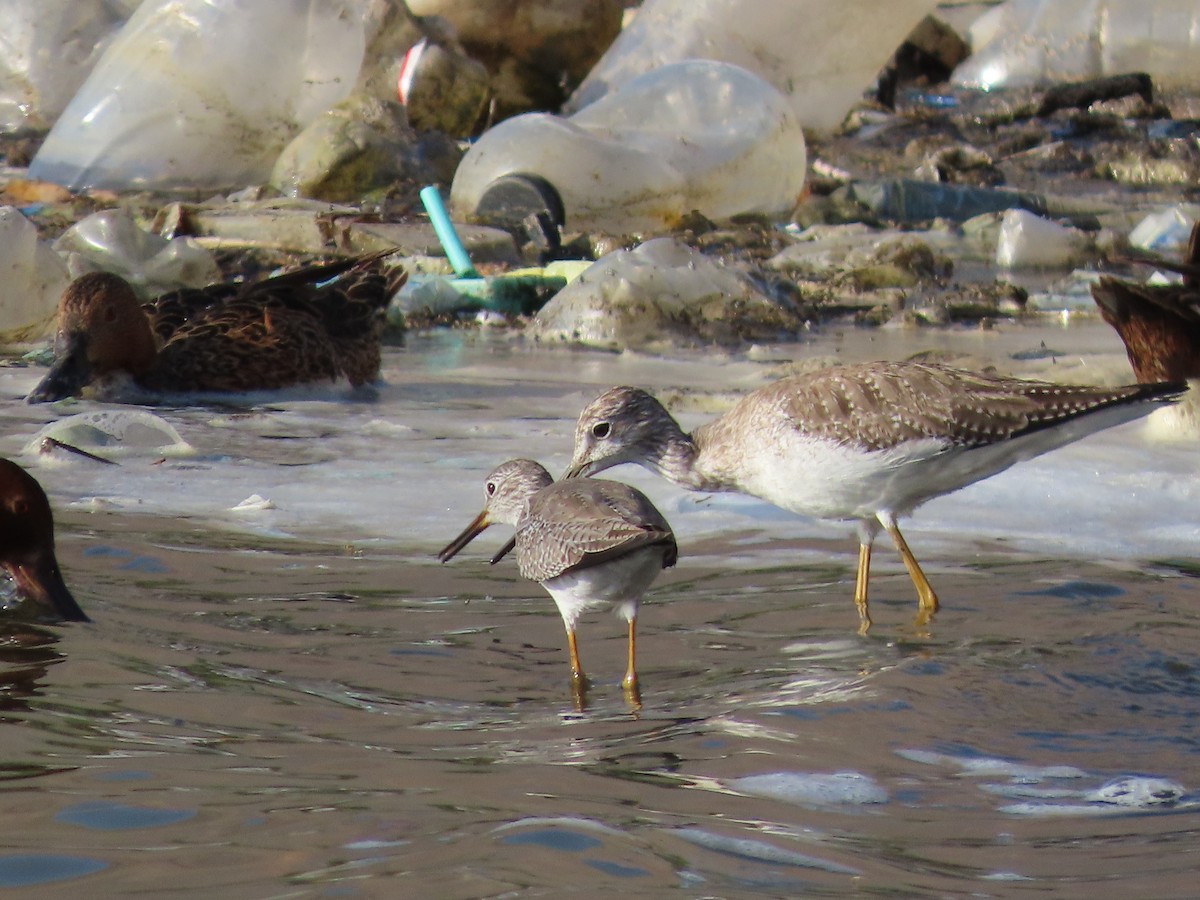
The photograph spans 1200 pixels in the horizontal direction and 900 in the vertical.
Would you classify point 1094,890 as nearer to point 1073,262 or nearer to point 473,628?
point 473,628

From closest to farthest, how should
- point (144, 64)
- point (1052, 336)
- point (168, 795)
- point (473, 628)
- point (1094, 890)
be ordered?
point (1094, 890) < point (168, 795) < point (473, 628) < point (1052, 336) < point (144, 64)

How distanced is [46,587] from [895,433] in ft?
7.93

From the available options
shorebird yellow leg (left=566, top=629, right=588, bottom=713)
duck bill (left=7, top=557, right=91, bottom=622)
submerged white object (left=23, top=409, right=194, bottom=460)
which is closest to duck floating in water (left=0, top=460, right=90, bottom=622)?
duck bill (left=7, top=557, right=91, bottom=622)

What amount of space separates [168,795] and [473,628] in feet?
5.54

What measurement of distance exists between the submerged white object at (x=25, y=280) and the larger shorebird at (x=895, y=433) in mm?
4899

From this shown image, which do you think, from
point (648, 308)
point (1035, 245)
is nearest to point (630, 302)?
point (648, 308)

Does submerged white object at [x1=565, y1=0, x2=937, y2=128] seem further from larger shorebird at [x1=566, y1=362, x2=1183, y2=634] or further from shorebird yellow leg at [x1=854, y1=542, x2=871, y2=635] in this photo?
shorebird yellow leg at [x1=854, y1=542, x2=871, y2=635]

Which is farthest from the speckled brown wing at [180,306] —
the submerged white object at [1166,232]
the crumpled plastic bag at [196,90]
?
the submerged white object at [1166,232]

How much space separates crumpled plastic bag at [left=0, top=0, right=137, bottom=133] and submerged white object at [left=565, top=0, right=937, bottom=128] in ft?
15.6

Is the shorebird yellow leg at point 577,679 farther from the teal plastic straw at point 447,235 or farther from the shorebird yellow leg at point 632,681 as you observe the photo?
the teal plastic straw at point 447,235

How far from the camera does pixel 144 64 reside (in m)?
14.1

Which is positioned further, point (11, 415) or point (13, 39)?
point (13, 39)

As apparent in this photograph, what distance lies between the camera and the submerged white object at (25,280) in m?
9.08

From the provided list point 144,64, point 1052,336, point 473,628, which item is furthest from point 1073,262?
point 473,628
